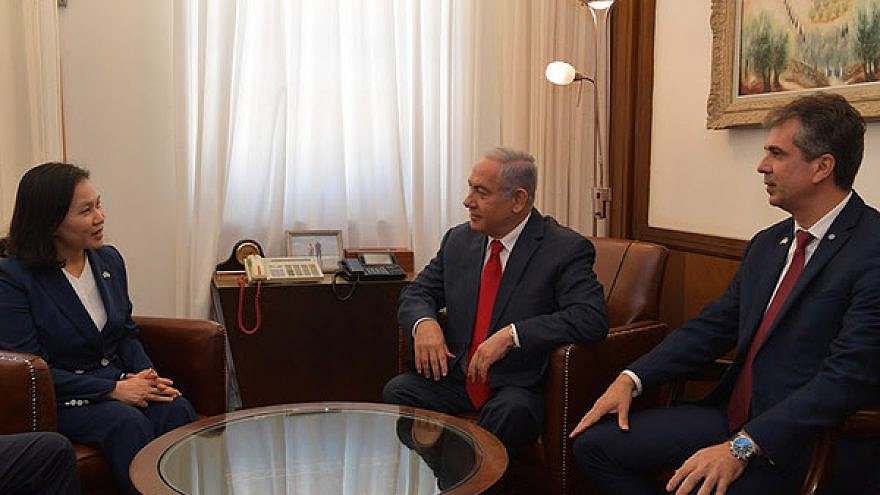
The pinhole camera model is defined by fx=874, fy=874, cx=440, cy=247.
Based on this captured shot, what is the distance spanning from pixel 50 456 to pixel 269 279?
152 cm

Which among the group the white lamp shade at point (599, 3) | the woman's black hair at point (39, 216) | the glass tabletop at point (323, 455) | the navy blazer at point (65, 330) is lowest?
the glass tabletop at point (323, 455)

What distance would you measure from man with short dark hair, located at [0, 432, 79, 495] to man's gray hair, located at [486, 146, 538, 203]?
1.59 m

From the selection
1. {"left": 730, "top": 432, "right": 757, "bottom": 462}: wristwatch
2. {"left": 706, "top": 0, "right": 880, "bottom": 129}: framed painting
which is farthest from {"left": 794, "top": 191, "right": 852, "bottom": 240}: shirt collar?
{"left": 706, "top": 0, "right": 880, "bottom": 129}: framed painting

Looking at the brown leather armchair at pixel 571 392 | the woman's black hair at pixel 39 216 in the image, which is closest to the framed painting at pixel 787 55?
the brown leather armchair at pixel 571 392

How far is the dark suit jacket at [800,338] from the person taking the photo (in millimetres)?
2061

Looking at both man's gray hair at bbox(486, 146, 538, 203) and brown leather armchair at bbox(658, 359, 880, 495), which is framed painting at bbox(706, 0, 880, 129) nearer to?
man's gray hair at bbox(486, 146, 538, 203)

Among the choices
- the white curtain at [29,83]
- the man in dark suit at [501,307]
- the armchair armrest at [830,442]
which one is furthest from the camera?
the white curtain at [29,83]

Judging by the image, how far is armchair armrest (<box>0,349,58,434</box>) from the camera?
233cm

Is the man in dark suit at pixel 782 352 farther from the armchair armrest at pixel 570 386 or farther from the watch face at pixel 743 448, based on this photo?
the armchair armrest at pixel 570 386

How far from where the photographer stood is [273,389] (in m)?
3.75

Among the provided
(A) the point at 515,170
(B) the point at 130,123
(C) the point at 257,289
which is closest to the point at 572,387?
(A) the point at 515,170

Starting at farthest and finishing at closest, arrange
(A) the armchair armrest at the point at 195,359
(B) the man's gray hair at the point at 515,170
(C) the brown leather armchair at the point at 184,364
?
(B) the man's gray hair at the point at 515,170, (A) the armchair armrest at the point at 195,359, (C) the brown leather armchair at the point at 184,364

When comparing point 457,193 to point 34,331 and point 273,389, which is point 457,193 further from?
point 34,331

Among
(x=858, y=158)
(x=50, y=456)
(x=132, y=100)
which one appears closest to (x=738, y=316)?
(x=858, y=158)
